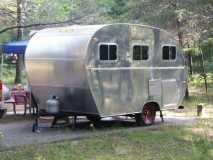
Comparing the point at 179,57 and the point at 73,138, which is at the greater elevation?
the point at 179,57

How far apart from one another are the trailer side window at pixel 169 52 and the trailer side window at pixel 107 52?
201 cm

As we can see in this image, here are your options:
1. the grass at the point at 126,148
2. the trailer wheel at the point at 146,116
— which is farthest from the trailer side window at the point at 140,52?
the grass at the point at 126,148

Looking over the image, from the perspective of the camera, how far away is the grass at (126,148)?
975cm

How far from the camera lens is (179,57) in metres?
15.7

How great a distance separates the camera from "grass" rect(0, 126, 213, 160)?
9750 mm

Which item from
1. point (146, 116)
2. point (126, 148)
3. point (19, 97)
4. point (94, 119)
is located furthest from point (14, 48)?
point (126, 148)

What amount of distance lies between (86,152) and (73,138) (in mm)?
1668

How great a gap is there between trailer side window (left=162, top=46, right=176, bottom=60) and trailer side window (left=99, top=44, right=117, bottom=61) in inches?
79.2

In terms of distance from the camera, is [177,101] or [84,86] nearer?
[84,86]

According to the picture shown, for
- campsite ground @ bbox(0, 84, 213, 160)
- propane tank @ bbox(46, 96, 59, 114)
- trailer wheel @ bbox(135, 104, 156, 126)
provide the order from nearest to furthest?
1. campsite ground @ bbox(0, 84, 213, 160)
2. propane tank @ bbox(46, 96, 59, 114)
3. trailer wheel @ bbox(135, 104, 156, 126)

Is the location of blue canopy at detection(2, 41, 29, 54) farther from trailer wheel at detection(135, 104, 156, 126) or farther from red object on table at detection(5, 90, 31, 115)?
trailer wheel at detection(135, 104, 156, 126)

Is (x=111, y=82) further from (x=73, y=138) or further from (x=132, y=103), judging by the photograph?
(x=73, y=138)

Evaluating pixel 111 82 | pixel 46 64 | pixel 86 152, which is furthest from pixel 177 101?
pixel 86 152

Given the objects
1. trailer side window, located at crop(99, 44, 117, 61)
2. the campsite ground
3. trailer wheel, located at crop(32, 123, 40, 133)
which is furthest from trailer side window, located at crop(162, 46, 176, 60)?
trailer wheel, located at crop(32, 123, 40, 133)
